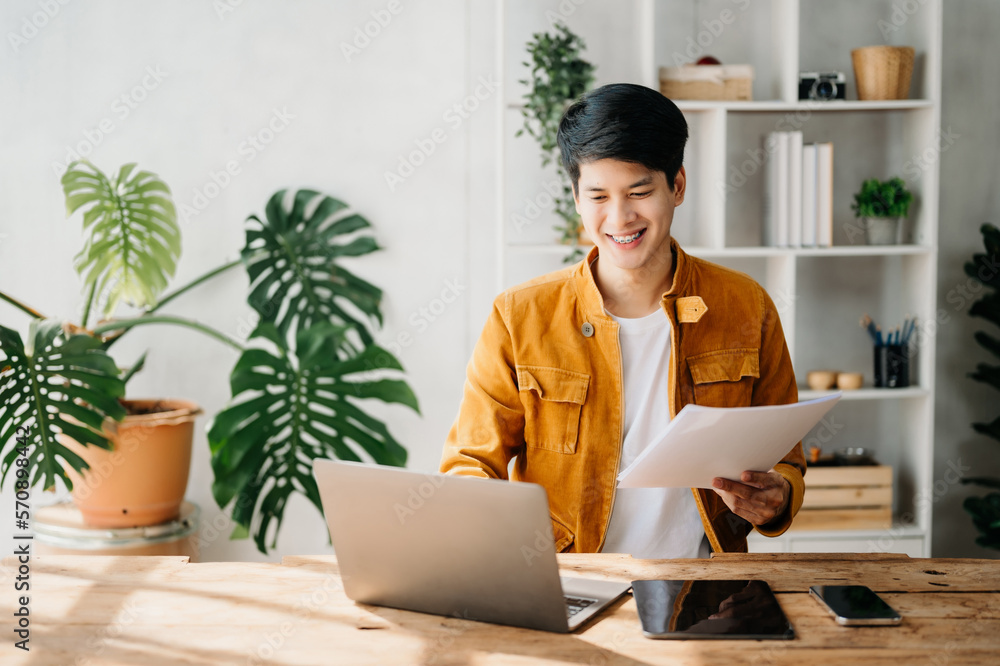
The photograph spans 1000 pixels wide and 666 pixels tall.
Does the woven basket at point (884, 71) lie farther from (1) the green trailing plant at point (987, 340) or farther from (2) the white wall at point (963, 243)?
(1) the green trailing plant at point (987, 340)

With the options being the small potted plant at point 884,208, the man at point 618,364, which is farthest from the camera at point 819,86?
the man at point 618,364

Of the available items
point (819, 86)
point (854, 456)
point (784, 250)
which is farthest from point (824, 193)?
point (854, 456)

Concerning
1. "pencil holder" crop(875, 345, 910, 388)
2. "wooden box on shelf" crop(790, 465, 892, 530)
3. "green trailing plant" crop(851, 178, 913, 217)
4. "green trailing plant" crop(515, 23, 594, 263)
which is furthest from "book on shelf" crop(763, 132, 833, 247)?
"wooden box on shelf" crop(790, 465, 892, 530)

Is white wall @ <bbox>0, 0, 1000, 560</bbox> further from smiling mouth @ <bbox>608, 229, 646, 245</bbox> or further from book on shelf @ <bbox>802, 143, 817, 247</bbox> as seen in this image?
smiling mouth @ <bbox>608, 229, 646, 245</bbox>

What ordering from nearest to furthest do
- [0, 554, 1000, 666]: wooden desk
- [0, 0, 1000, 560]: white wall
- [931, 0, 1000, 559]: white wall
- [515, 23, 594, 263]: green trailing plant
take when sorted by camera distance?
[0, 554, 1000, 666]: wooden desk → [515, 23, 594, 263]: green trailing plant → [0, 0, 1000, 560]: white wall → [931, 0, 1000, 559]: white wall

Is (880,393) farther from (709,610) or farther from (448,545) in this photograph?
(448,545)

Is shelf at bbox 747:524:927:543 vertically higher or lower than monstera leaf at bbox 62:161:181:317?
lower

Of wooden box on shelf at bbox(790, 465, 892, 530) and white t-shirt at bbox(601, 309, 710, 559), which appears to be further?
wooden box on shelf at bbox(790, 465, 892, 530)

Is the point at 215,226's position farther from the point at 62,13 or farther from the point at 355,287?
the point at 62,13

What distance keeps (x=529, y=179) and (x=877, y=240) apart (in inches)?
47.1

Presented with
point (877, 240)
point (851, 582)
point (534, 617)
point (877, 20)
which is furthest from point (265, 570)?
point (877, 20)

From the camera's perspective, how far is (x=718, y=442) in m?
1.16

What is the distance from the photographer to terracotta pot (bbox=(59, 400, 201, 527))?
2.44 meters

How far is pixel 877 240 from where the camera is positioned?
2801 mm
